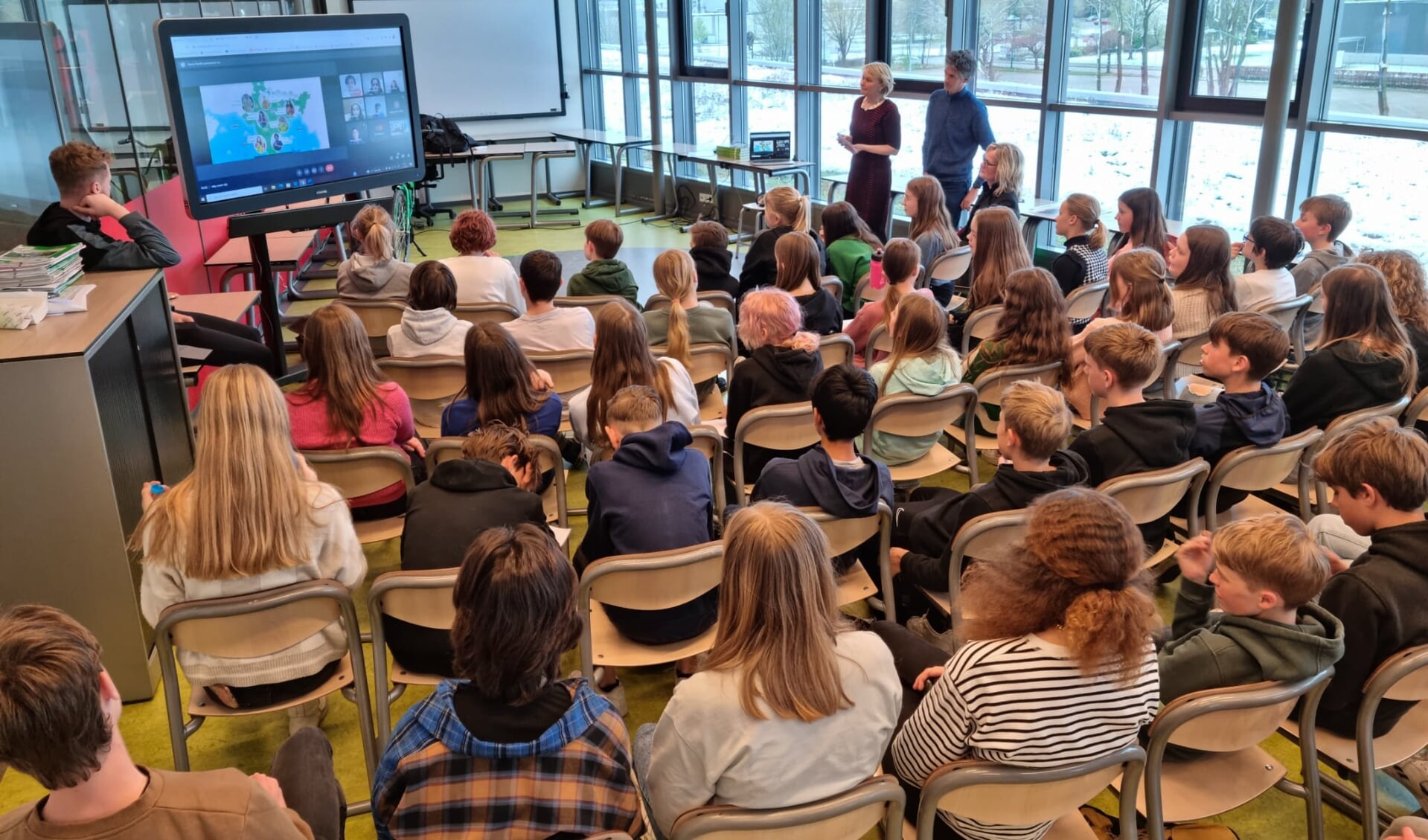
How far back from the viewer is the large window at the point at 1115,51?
21.4 ft

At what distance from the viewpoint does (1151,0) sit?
21.2 feet

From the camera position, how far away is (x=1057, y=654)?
5.72 ft

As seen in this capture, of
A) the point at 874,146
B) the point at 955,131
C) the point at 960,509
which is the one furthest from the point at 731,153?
the point at 960,509

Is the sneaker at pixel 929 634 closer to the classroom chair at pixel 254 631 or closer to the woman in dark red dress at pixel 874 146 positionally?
the classroom chair at pixel 254 631

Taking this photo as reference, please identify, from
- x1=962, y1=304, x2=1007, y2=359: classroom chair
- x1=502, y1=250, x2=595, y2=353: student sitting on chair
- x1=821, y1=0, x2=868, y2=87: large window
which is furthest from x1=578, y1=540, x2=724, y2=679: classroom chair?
x1=821, y1=0, x2=868, y2=87: large window

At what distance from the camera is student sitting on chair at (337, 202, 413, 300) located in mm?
Answer: 5450

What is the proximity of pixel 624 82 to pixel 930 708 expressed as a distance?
1178cm

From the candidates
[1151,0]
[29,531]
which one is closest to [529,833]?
[29,531]

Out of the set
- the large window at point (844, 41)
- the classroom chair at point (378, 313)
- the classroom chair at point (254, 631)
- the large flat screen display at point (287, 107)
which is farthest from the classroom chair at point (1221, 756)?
the large window at point (844, 41)

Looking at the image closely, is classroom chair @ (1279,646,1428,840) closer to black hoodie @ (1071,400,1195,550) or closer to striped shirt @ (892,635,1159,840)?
striped shirt @ (892,635,1159,840)

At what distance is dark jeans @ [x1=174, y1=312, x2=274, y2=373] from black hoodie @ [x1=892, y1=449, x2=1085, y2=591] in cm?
346

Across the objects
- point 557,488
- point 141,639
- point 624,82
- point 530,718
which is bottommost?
point 141,639

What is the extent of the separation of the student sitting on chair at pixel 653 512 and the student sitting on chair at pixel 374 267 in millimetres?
3208

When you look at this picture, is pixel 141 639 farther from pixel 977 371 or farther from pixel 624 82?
pixel 624 82
